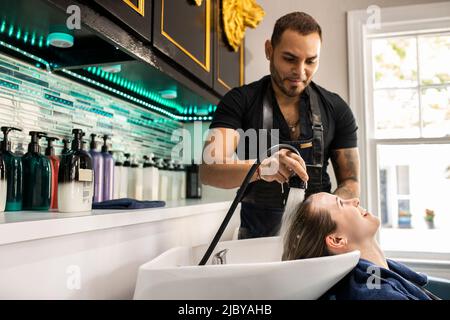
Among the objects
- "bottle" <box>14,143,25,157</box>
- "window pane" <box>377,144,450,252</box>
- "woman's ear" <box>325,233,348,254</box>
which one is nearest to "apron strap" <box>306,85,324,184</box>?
"woman's ear" <box>325,233,348,254</box>

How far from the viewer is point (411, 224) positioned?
96.0 inches

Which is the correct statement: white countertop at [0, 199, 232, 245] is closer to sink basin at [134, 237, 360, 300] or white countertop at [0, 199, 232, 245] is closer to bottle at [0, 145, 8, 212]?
bottle at [0, 145, 8, 212]

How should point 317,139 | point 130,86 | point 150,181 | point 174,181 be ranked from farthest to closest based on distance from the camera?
point 174,181 → point 150,181 → point 130,86 → point 317,139

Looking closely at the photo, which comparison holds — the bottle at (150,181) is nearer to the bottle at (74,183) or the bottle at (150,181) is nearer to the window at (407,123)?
the bottle at (74,183)

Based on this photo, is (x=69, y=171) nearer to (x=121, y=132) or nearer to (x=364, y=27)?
(x=121, y=132)

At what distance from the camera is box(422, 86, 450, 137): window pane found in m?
2.36

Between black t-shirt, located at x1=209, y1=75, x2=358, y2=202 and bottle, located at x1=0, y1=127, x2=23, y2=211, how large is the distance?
671 mm

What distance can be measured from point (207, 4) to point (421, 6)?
1379mm

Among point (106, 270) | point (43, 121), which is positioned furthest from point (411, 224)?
point (43, 121)

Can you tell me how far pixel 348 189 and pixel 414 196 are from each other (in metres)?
1.20

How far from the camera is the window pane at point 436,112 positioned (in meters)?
2.36

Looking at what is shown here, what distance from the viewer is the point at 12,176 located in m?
1.13

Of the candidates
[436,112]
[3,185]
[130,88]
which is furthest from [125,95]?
[436,112]

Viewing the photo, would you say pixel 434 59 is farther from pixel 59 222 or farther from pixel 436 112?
pixel 59 222
